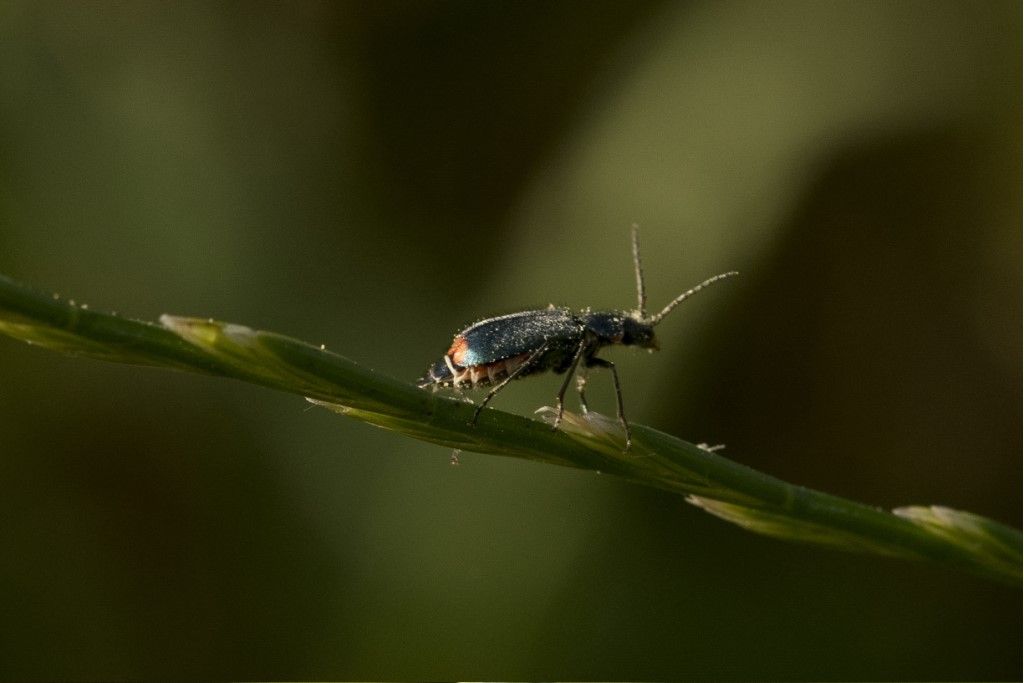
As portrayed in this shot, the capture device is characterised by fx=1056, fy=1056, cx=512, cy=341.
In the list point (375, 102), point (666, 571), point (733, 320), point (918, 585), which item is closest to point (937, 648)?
point (918, 585)

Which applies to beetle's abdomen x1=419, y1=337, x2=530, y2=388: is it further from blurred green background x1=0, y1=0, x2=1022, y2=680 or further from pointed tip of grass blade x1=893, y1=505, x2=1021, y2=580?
pointed tip of grass blade x1=893, y1=505, x2=1021, y2=580

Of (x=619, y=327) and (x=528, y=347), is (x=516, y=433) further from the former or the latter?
(x=619, y=327)

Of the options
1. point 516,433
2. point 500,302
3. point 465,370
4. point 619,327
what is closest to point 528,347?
point 465,370

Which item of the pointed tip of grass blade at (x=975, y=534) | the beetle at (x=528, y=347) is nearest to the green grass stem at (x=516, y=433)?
the pointed tip of grass blade at (x=975, y=534)

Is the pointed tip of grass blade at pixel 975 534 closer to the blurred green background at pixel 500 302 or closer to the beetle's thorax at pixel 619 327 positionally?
the beetle's thorax at pixel 619 327

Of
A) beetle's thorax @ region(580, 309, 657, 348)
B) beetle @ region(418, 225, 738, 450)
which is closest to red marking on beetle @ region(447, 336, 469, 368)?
beetle @ region(418, 225, 738, 450)

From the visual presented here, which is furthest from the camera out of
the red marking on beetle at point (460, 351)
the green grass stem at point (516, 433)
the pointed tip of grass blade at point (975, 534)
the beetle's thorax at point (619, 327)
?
the beetle's thorax at point (619, 327)

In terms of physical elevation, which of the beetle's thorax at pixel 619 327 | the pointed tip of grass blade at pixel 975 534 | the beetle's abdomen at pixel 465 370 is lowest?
the pointed tip of grass blade at pixel 975 534
